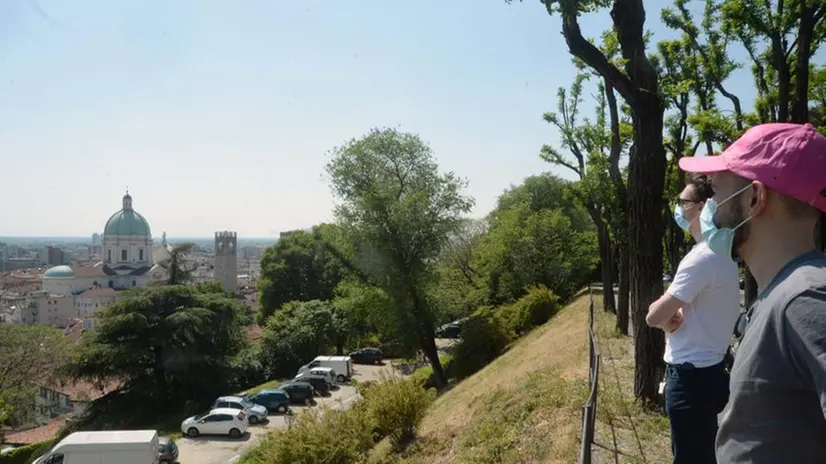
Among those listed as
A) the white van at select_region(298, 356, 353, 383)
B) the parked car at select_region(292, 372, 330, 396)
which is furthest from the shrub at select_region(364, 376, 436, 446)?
the white van at select_region(298, 356, 353, 383)

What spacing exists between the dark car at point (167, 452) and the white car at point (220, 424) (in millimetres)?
3354

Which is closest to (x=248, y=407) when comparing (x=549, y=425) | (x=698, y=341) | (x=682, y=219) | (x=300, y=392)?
(x=300, y=392)

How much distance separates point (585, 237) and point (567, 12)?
27.0 m

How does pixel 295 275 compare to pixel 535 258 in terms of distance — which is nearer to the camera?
pixel 535 258

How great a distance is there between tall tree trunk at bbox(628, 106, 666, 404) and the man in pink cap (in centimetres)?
494

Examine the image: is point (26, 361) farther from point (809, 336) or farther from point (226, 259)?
point (226, 259)

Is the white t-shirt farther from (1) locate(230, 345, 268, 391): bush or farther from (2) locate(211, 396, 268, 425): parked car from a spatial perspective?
(1) locate(230, 345, 268, 391): bush

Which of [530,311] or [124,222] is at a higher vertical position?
[124,222]

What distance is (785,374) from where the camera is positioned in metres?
1.57

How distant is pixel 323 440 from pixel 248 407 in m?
17.1

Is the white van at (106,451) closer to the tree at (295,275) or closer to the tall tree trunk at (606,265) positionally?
the tall tree trunk at (606,265)

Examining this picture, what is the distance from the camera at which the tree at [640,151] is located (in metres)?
6.55

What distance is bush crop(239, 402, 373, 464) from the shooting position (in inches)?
317

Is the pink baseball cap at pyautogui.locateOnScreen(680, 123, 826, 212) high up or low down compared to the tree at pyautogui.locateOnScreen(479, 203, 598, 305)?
up
